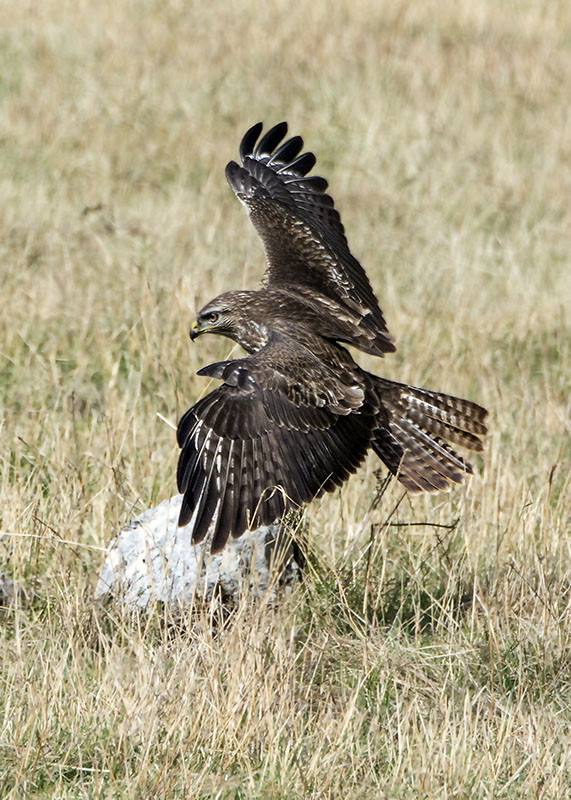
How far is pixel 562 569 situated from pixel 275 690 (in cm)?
144

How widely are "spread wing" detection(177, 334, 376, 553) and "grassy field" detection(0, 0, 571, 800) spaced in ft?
1.13

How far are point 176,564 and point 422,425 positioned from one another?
3.85 ft

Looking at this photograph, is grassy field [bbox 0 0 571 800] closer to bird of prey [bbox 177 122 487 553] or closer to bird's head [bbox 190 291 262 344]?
bird of prey [bbox 177 122 487 553]

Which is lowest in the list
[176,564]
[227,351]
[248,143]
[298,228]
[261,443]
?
[176,564]

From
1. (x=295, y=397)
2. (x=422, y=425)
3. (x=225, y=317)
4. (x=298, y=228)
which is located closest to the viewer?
(x=295, y=397)

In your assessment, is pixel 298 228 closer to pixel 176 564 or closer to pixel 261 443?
pixel 261 443

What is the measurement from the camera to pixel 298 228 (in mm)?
5832

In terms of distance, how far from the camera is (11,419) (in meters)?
5.91

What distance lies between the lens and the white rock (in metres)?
4.41

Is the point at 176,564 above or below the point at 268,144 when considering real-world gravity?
below

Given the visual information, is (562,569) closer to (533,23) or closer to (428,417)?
(428,417)

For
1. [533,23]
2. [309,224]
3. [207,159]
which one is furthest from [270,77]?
[309,224]

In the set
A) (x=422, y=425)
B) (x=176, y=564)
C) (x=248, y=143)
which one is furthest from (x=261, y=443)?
(x=248, y=143)

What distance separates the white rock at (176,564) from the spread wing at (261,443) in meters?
0.29
